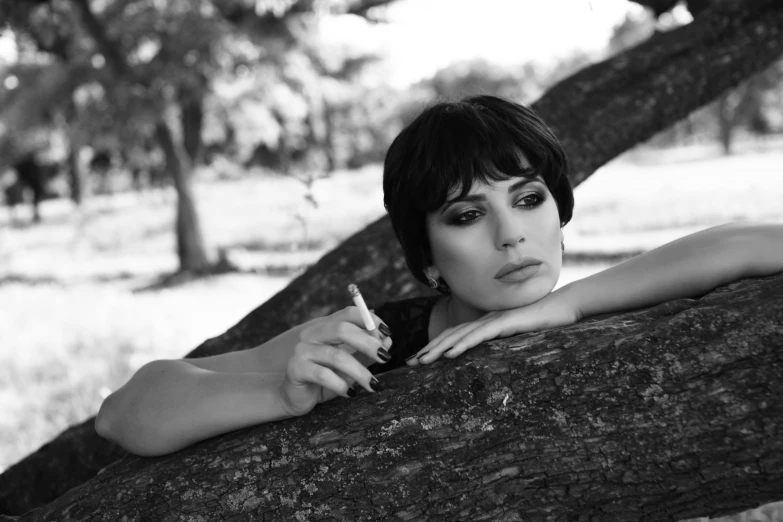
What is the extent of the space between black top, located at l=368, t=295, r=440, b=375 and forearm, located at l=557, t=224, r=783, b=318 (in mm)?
575

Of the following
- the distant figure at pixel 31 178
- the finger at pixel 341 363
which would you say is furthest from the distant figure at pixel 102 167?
the finger at pixel 341 363

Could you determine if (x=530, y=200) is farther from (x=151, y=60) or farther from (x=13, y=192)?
(x=13, y=192)

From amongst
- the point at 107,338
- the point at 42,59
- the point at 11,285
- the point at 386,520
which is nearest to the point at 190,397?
the point at 386,520

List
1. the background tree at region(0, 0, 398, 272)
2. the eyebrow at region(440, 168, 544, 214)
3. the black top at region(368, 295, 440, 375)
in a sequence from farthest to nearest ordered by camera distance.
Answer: the background tree at region(0, 0, 398, 272)
the black top at region(368, 295, 440, 375)
the eyebrow at region(440, 168, 544, 214)

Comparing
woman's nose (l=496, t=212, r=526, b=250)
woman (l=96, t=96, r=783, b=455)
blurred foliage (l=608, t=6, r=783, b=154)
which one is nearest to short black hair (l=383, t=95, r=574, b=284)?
woman (l=96, t=96, r=783, b=455)

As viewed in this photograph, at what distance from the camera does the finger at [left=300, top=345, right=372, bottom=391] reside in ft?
5.09

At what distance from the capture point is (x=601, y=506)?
1469 millimetres

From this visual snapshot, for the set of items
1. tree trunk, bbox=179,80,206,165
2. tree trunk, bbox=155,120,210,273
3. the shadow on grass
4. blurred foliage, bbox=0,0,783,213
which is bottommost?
the shadow on grass

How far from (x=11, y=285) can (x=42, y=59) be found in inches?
191

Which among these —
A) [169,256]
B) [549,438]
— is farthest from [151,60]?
[549,438]

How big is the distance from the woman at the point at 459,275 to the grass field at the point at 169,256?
2167 mm

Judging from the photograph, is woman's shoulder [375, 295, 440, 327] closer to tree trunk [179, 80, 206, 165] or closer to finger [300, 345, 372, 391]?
finger [300, 345, 372, 391]

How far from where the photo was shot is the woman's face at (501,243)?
1.81 meters

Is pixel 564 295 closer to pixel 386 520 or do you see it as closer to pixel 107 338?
pixel 386 520
